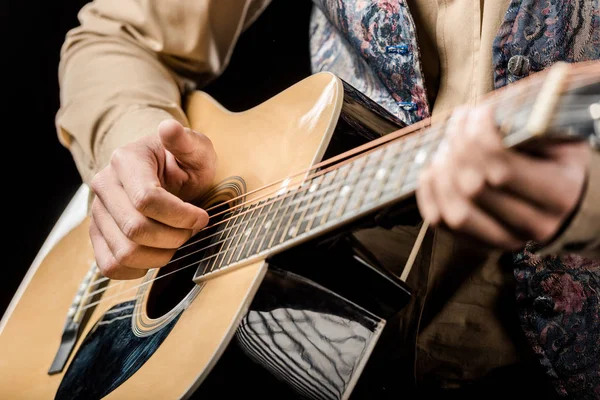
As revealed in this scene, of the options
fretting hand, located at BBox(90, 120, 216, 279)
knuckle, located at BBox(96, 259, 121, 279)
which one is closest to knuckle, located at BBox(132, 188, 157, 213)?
fretting hand, located at BBox(90, 120, 216, 279)

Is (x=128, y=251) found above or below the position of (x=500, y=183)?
below

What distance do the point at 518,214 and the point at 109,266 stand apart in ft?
1.75

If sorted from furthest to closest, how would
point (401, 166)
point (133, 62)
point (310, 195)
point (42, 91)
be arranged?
point (42, 91), point (133, 62), point (310, 195), point (401, 166)

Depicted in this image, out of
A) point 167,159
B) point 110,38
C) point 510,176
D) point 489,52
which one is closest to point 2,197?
point 110,38

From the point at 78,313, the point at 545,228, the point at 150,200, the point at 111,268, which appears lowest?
the point at 78,313

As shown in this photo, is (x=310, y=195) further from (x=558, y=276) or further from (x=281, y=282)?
(x=558, y=276)

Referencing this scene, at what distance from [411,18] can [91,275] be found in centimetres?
63

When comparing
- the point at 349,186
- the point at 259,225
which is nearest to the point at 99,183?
A: the point at 259,225

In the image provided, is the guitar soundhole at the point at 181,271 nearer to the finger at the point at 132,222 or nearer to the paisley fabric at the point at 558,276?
the finger at the point at 132,222

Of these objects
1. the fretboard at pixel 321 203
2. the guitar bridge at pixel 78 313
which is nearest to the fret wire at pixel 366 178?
the fretboard at pixel 321 203

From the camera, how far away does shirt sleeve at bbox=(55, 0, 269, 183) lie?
960mm

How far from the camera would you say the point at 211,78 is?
1114 millimetres

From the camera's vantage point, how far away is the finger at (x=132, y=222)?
2.14 ft

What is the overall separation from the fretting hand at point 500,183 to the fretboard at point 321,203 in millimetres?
54
